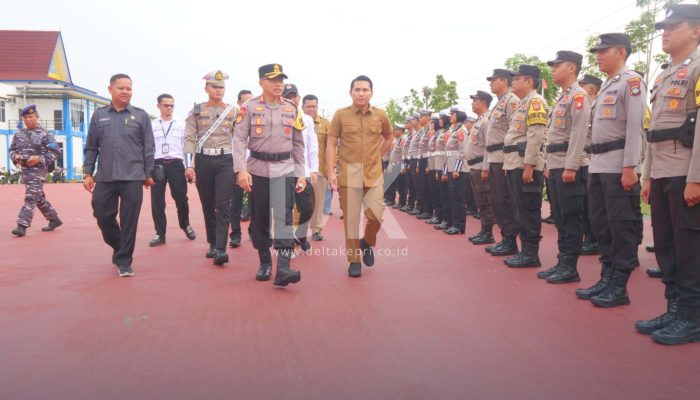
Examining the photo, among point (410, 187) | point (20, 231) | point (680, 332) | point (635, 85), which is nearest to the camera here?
point (680, 332)

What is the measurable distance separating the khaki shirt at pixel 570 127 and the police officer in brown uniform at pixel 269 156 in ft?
8.02

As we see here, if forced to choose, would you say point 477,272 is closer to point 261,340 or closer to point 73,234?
point 261,340

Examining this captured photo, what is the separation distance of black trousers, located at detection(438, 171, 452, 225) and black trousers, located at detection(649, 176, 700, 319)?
5.50 metres

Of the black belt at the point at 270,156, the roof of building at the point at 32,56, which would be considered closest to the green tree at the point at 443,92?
the roof of building at the point at 32,56

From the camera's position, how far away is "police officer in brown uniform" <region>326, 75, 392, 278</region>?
5879 mm

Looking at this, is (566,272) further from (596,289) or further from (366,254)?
(366,254)

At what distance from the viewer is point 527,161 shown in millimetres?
5938

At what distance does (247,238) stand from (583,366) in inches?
234

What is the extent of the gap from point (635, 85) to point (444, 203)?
576 cm

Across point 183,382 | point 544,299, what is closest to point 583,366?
point 544,299

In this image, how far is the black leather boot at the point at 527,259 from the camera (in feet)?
20.4

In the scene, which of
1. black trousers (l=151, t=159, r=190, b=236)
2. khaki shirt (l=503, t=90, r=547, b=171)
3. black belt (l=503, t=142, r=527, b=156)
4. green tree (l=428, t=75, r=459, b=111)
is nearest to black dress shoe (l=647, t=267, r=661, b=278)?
khaki shirt (l=503, t=90, r=547, b=171)

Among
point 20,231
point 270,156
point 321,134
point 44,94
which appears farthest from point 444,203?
point 44,94

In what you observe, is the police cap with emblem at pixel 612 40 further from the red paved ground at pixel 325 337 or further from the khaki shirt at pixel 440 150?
the khaki shirt at pixel 440 150
